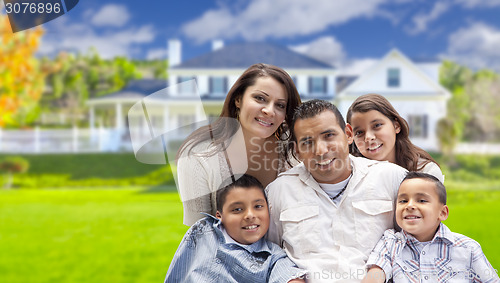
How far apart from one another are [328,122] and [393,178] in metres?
0.41

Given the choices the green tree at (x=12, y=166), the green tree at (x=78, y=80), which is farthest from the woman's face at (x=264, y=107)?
the green tree at (x=78, y=80)

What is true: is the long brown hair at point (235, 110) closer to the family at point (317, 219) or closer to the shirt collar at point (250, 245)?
the family at point (317, 219)

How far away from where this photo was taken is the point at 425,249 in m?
2.09

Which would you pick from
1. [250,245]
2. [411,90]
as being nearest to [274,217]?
[250,245]

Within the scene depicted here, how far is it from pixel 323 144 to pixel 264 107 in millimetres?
429

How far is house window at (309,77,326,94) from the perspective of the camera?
15.1 meters

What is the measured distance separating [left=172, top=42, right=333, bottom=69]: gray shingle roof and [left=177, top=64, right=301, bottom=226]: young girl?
499 inches

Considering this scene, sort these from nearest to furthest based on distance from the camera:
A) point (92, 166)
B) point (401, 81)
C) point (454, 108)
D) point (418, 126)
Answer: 1. point (418, 126)
2. point (401, 81)
3. point (92, 166)
4. point (454, 108)

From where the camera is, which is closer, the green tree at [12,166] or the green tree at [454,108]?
the green tree at [454,108]

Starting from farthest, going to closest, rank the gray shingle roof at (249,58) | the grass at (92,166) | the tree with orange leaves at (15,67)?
the grass at (92,166), the gray shingle roof at (249,58), the tree with orange leaves at (15,67)

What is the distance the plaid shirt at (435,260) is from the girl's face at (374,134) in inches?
21.8

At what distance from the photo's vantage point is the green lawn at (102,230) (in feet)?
26.3

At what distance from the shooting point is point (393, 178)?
220 cm

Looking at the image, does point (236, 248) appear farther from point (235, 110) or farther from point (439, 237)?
point (439, 237)
